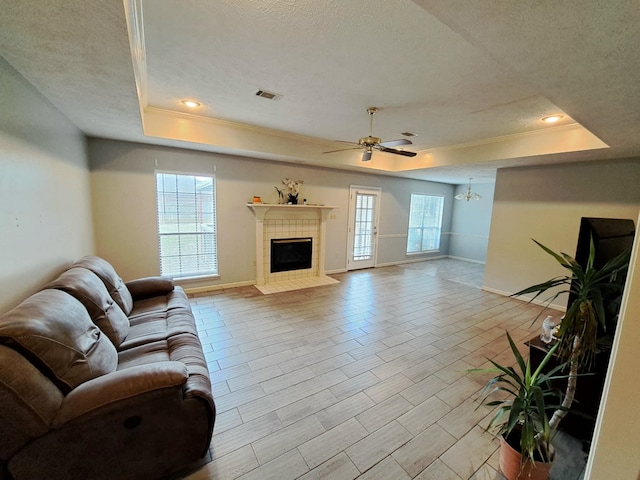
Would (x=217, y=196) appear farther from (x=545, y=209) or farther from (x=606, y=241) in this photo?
(x=545, y=209)

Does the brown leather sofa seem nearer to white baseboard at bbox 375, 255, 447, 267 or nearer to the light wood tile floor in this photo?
the light wood tile floor

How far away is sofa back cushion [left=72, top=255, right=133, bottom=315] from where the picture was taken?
93.7 inches

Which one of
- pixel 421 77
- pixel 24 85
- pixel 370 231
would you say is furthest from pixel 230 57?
pixel 370 231

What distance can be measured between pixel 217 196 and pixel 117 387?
3.64m

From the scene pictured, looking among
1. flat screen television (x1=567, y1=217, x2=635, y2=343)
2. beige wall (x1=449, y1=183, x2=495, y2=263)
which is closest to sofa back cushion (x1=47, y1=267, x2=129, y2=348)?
flat screen television (x1=567, y1=217, x2=635, y2=343)

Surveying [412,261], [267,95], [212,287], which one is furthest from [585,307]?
[412,261]

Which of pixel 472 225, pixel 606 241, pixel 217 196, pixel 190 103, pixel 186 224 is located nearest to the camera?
pixel 606 241

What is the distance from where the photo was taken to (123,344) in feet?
6.53

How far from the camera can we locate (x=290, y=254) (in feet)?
17.7

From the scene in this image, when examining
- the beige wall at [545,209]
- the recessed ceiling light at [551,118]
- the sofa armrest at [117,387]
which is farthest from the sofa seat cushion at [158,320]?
the beige wall at [545,209]

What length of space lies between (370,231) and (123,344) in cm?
568

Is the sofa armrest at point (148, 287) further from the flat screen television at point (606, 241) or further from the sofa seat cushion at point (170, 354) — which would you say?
the flat screen television at point (606, 241)

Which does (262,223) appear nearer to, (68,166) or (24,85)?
(68,166)

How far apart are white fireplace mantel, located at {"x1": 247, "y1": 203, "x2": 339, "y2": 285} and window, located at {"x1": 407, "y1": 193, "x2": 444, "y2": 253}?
10.5 ft
